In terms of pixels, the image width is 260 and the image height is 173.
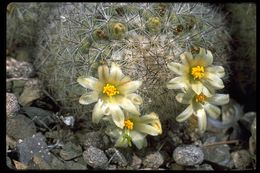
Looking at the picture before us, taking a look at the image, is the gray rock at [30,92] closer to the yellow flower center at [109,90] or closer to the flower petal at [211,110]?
the yellow flower center at [109,90]

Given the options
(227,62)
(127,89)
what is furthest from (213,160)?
(127,89)

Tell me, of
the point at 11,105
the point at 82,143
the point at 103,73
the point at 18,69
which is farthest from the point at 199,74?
the point at 18,69

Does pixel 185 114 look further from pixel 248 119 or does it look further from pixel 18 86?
pixel 18 86

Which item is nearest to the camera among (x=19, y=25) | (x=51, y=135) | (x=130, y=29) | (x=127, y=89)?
(x=127, y=89)

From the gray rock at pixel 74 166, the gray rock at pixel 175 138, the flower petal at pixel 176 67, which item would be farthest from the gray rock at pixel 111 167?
the flower petal at pixel 176 67

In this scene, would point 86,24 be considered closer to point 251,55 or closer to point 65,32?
point 65,32

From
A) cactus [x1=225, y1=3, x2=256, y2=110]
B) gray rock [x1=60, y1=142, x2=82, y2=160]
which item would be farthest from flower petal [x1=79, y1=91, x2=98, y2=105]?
cactus [x1=225, y1=3, x2=256, y2=110]
